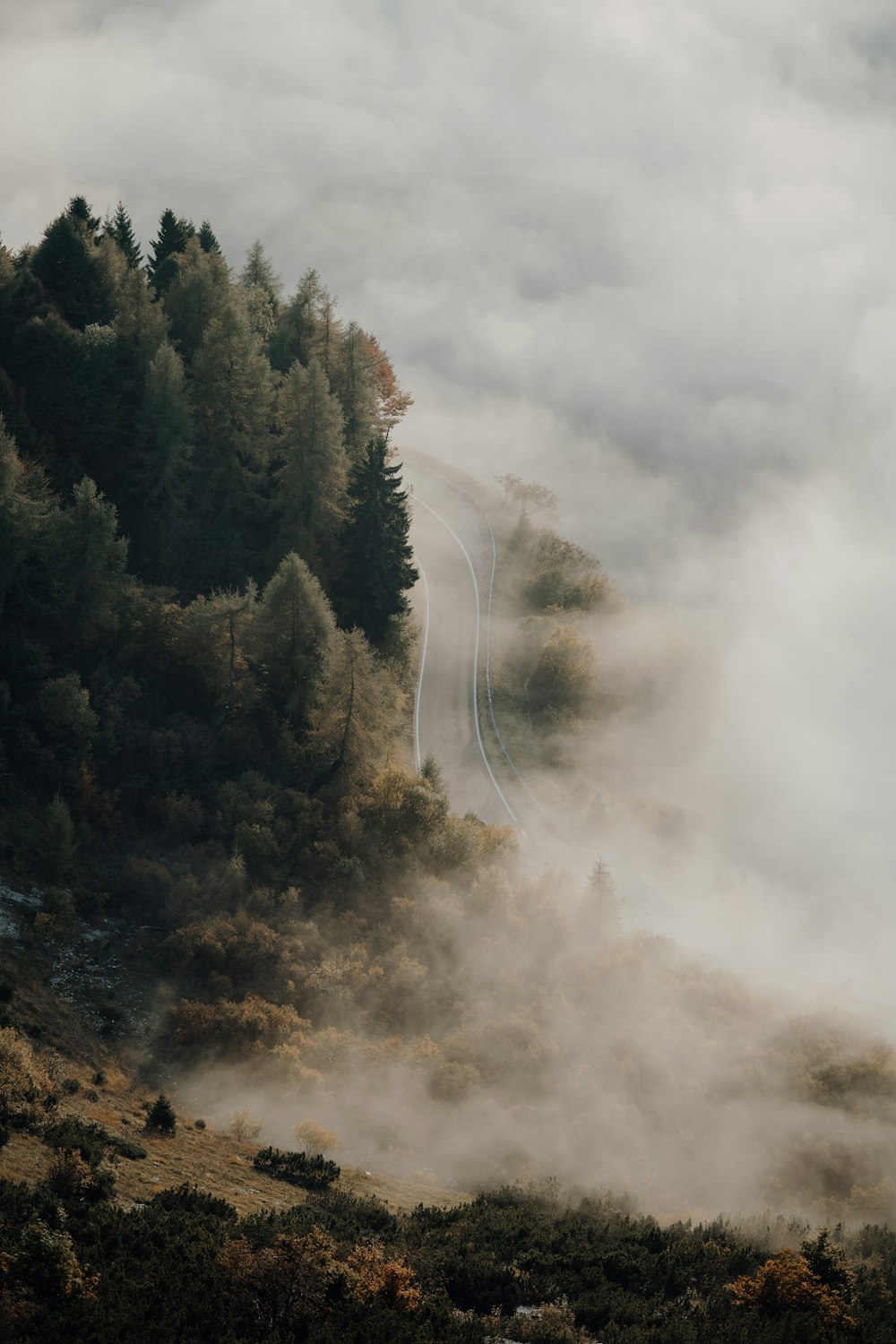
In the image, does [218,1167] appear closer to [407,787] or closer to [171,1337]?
[171,1337]

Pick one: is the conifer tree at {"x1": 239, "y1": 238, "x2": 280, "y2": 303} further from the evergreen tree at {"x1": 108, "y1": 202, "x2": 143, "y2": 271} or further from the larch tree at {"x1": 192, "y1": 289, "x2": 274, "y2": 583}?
the larch tree at {"x1": 192, "y1": 289, "x2": 274, "y2": 583}

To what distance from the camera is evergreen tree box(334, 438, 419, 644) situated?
61.3 m

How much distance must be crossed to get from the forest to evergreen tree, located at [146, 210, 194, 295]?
37cm

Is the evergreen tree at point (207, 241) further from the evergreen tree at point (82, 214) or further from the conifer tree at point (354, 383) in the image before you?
the conifer tree at point (354, 383)

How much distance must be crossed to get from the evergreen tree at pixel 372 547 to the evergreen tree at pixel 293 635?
916 cm

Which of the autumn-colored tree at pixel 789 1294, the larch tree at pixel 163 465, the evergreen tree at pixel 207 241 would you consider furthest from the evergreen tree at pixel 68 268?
the autumn-colored tree at pixel 789 1294

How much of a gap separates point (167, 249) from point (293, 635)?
3241 cm

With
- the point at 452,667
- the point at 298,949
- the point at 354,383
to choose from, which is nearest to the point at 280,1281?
the point at 298,949

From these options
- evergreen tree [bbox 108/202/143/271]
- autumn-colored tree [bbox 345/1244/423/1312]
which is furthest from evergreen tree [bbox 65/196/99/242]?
autumn-colored tree [bbox 345/1244/423/1312]

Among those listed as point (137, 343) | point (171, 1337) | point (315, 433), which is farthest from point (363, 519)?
point (171, 1337)

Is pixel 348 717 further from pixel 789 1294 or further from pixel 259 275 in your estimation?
pixel 259 275

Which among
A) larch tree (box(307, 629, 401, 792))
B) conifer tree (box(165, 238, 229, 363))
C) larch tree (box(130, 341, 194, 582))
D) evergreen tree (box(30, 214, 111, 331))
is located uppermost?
conifer tree (box(165, 238, 229, 363))

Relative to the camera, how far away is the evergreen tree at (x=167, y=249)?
65.8 m

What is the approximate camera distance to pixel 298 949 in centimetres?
4241
